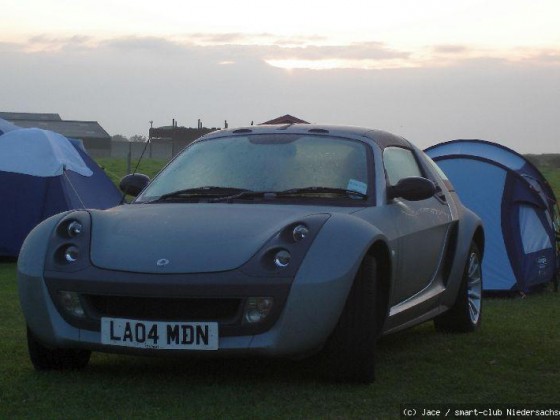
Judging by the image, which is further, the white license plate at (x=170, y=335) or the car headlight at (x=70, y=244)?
the car headlight at (x=70, y=244)

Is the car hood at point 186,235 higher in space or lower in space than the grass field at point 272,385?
higher

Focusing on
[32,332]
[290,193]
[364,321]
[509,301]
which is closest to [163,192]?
[290,193]

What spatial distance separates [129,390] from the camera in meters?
5.77

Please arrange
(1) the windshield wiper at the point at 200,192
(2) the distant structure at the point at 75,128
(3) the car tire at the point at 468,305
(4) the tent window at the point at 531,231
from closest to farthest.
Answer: (1) the windshield wiper at the point at 200,192 < (3) the car tire at the point at 468,305 < (4) the tent window at the point at 531,231 < (2) the distant structure at the point at 75,128

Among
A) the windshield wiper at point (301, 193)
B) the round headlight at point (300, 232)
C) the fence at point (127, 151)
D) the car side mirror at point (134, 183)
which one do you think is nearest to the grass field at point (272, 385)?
the round headlight at point (300, 232)

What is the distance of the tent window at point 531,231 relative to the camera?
1199 centimetres

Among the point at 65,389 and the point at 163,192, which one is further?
the point at 163,192

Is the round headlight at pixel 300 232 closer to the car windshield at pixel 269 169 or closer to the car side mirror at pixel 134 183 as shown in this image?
the car windshield at pixel 269 169

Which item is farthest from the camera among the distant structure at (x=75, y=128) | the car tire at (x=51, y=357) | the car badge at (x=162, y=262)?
the distant structure at (x=75, y=128)

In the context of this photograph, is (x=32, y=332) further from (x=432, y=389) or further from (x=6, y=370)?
(x=432, y=389)

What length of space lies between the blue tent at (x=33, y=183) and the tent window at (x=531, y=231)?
5995 mm

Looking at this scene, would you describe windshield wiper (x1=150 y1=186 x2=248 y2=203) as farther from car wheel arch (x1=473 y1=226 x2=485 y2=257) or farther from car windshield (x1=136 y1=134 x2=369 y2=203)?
car wheel arch (x1=473 y1=226 x2=485 y2=257)

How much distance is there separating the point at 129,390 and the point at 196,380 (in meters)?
0.40

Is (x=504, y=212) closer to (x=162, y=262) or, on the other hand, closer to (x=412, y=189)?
(x=412, y=189)
